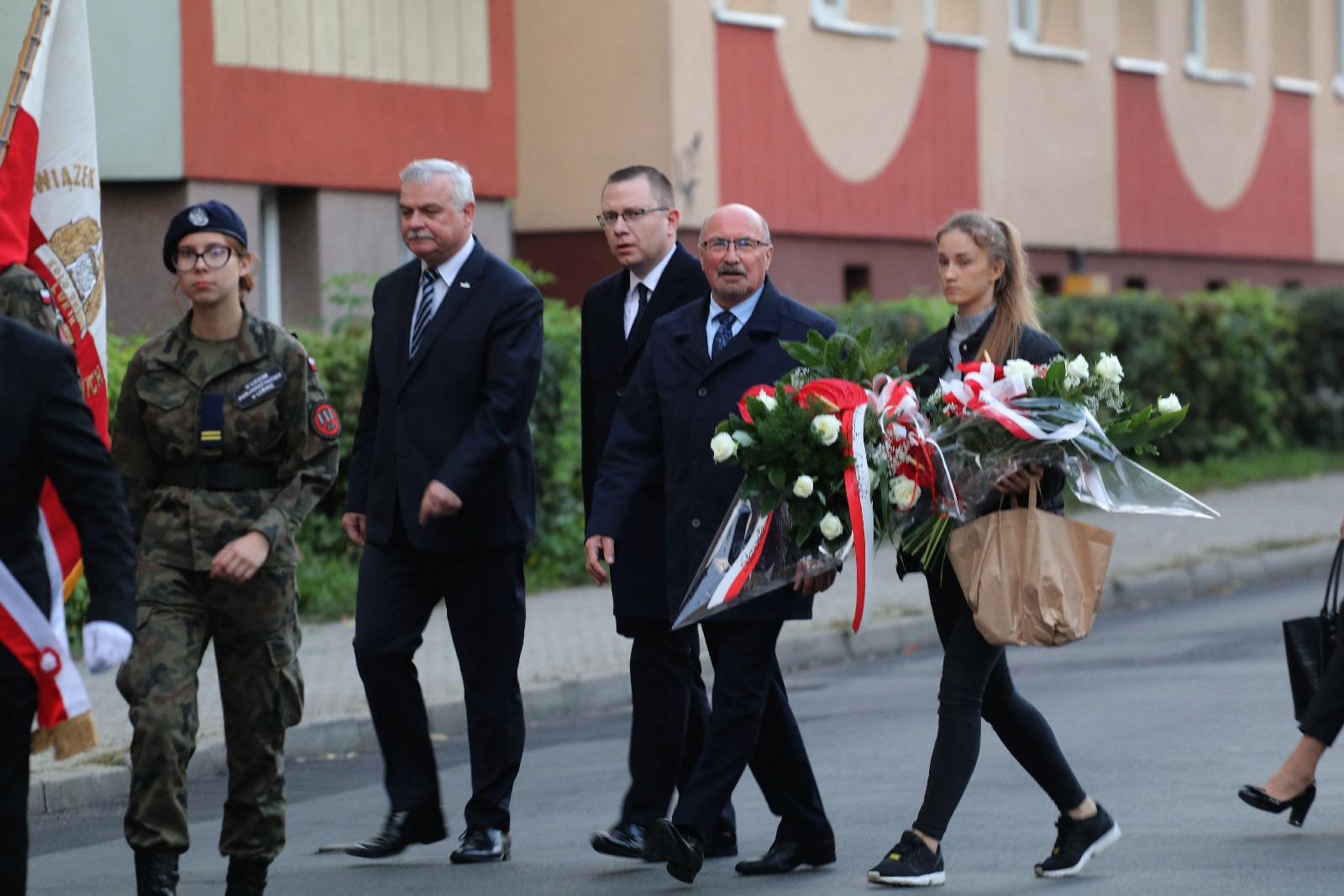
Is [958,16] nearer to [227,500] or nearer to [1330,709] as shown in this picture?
[1330,709]

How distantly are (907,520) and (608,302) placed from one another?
1490mm

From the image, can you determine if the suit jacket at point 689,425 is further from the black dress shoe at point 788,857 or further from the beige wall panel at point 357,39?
the beige wall panel at point 357,39

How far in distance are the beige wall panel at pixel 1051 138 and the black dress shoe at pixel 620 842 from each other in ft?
58.6

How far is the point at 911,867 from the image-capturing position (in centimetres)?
618

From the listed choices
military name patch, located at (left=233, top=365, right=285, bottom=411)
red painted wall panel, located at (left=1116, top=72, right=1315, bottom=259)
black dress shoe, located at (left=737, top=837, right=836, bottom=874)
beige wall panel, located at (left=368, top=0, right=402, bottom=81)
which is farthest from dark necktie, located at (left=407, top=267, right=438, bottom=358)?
red painted wall panel, located at (left=1116, top=72, right=1315, bottom=259)

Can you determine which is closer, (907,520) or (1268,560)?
(907,520)

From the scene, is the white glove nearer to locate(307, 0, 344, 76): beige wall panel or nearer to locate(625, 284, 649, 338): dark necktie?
locate(625, 284, 649, 338): dark necktie

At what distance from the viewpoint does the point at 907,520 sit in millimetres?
6203

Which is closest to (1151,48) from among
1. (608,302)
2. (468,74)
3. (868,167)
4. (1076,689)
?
(868,167)

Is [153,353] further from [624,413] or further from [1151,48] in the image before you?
[1151,48]

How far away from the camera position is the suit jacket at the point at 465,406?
22.5 feet

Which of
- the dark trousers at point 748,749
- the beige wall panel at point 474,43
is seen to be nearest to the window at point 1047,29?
the beige wall panel at point 474,43

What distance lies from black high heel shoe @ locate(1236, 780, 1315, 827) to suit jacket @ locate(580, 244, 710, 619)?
6.27ft

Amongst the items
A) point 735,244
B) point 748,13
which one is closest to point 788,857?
point 735,244
